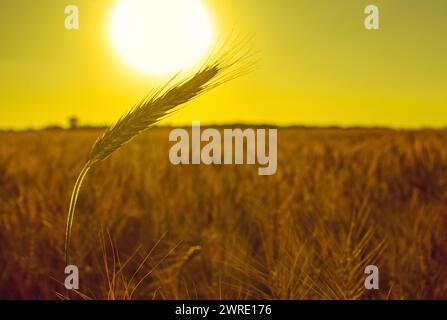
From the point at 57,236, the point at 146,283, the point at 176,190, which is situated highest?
the point at 176,190

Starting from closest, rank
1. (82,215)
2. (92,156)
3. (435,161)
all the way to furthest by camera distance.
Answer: (92,156)
(82,215)
(435,161)

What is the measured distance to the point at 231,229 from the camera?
6.44 feet

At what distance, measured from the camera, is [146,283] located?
1799 millimetres

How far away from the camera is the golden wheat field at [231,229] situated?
139 cm

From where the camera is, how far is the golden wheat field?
4.56 feet

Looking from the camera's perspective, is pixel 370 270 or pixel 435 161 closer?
pixel 370 270

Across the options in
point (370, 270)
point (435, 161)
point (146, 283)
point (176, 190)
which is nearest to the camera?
point (370, 270)

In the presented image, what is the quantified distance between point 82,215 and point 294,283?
963 mm

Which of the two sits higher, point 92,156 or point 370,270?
point 92,156
